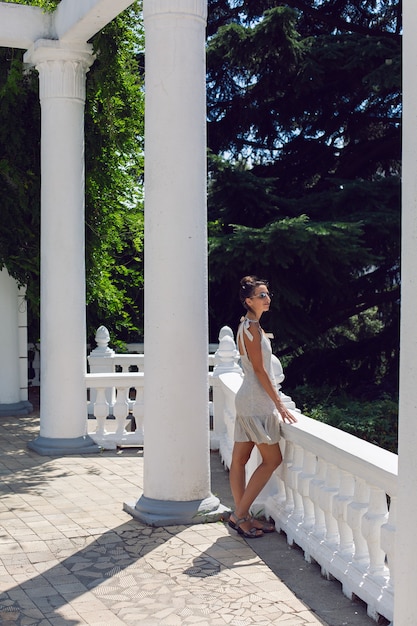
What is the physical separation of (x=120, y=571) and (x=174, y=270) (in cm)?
225

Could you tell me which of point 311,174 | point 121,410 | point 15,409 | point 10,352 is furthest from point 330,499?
point 311,174

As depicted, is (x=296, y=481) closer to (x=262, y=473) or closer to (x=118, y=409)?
(x=262, y=473)

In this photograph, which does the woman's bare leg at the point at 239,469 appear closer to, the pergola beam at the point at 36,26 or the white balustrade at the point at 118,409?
the white balustrade at the point at 118,409

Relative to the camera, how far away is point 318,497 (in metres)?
5.74

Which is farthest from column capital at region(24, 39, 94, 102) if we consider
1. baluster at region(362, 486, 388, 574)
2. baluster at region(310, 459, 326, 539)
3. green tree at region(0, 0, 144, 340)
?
baluster at region(362, 486, 388, 574)

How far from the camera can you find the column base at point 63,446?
9781 millimetres

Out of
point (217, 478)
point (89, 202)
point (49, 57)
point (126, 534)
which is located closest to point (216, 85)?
point (89, 202)

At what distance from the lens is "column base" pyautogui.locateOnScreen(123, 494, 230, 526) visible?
6.73 meters

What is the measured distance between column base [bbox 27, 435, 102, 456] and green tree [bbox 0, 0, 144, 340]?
3091mm

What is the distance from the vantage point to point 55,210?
9945 millimetres

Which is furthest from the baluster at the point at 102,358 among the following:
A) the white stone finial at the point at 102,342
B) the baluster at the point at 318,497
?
the baluster at the point at 318,497

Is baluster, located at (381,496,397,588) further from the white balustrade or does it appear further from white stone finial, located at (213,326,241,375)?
the white balustrade

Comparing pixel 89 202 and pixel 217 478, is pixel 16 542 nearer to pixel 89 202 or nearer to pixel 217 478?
pixel 217 478

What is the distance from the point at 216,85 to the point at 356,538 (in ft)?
48.2
